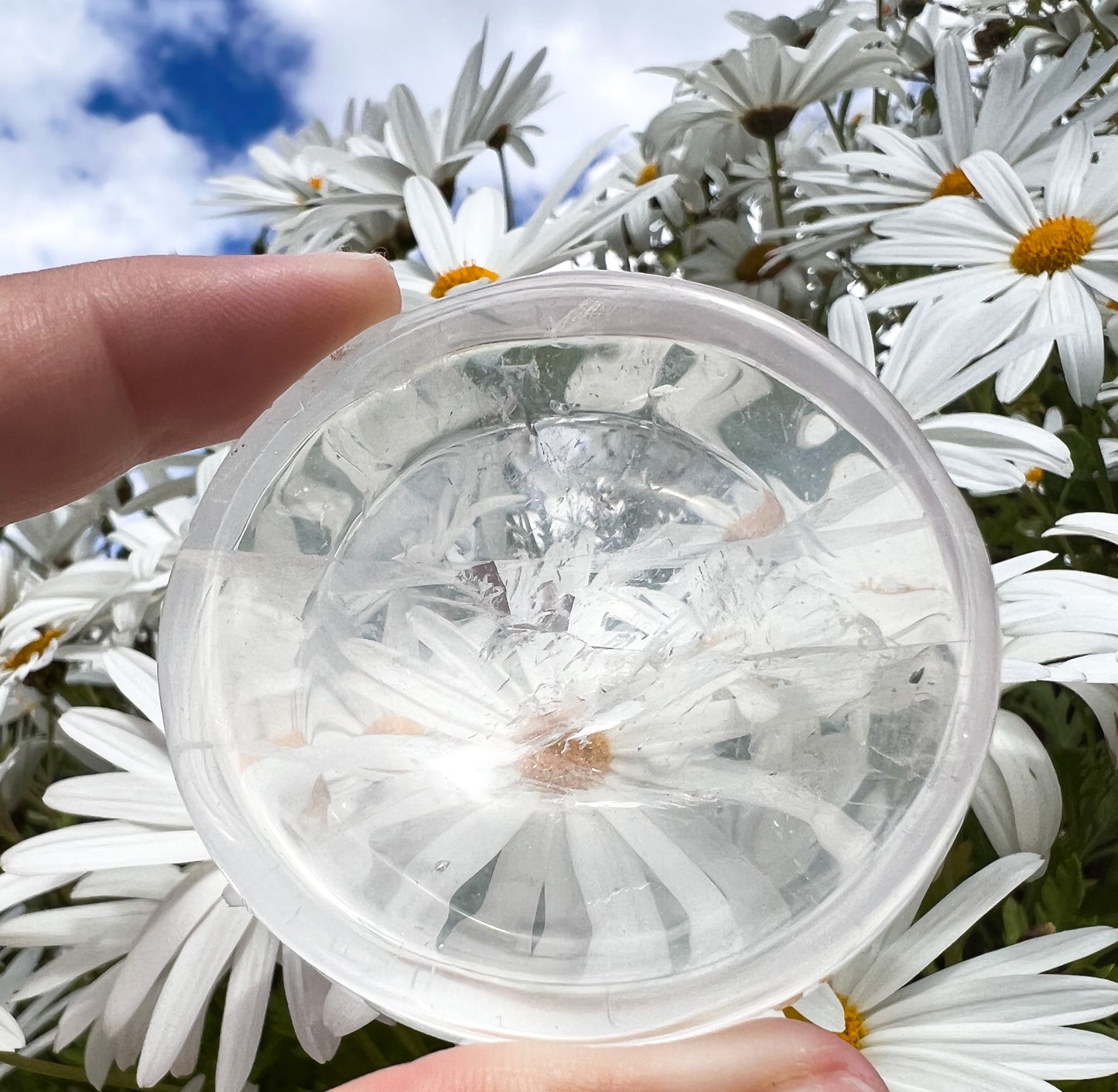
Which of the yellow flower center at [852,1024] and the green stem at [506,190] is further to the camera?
the green stem at [506,190]

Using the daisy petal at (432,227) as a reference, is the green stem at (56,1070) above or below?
below

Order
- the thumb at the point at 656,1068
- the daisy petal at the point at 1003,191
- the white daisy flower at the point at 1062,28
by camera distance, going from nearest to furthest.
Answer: the thumb at the point at 656,1068
the daisy petal at the point at 1003,191
the white daisy flower at the point at 1062,28

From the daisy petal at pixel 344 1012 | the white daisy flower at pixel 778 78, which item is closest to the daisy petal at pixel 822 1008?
the daisy petal at pixel 344 1012

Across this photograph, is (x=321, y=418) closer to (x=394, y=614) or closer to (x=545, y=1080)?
(x=394, y=614)

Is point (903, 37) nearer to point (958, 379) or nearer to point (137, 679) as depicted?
point (958, 379)

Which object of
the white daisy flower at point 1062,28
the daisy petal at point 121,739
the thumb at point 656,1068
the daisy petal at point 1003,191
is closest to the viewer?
the thumb at point 656,1068

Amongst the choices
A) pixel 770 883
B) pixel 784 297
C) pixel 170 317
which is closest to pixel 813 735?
pixel 770 883

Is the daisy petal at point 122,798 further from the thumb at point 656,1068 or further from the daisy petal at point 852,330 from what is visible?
the daisy petal at point 852,330

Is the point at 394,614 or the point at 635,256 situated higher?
the point at 635,256
